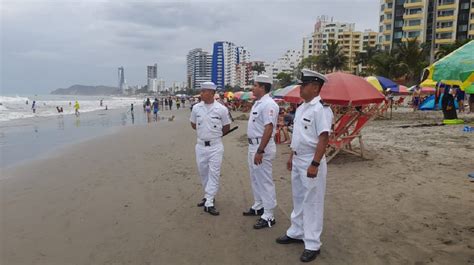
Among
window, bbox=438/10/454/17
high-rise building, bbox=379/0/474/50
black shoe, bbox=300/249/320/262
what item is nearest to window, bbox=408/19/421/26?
high-rise building, bbox=379/0/474/50

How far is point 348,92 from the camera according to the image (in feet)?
21.0

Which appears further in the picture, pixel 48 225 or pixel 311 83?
pixel 48 225

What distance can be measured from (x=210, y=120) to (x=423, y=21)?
70101 mm

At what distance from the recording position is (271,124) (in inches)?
152

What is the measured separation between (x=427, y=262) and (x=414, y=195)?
198 centimetres

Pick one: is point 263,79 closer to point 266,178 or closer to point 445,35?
point 266,178

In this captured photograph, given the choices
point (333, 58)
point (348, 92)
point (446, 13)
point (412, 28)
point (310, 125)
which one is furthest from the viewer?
point (333, 58)

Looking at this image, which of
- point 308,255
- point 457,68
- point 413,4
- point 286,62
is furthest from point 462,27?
point 286,62

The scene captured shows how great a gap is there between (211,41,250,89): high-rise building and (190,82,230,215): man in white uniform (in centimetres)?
11815

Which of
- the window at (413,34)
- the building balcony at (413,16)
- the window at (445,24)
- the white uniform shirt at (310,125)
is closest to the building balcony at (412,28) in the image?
the window at (413,34)

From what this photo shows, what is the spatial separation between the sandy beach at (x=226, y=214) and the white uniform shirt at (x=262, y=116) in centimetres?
109

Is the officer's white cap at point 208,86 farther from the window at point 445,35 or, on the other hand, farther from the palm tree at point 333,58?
the window at point 445,35

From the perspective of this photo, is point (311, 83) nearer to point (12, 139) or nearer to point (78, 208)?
point (78, 208)

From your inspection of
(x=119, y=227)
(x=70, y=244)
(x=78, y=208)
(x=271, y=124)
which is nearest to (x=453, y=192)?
(x=271, y=124)
